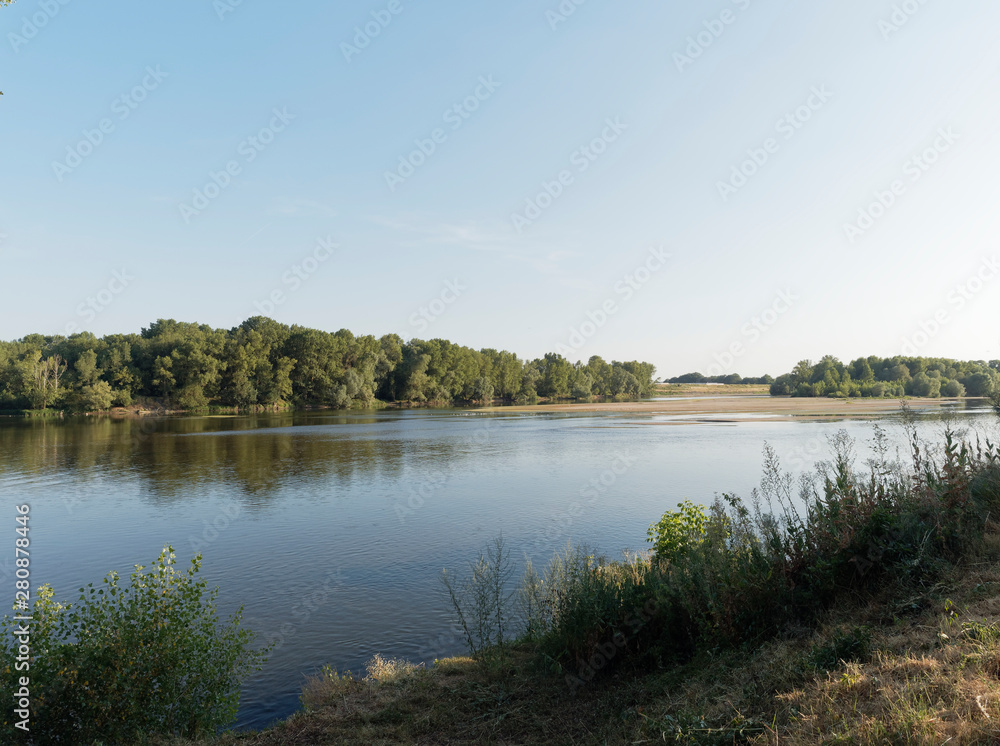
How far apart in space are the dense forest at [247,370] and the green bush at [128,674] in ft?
365

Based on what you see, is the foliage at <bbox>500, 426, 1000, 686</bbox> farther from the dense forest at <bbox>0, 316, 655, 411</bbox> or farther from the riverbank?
the dense forest at <bbox>0, 316, 655, 411</bbox>

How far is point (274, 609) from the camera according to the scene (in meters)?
13.6

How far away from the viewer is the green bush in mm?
6742

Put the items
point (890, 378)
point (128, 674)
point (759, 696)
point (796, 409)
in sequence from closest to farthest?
point (759, 696) → point (128, 674) → point (796, 409) → point (890, 378)

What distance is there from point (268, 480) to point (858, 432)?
4674 centimetres

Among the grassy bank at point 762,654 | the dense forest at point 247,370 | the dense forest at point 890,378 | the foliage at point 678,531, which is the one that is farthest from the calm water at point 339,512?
the dense forest at point 890,378

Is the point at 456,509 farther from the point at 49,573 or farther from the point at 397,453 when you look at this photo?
the point at 397,453

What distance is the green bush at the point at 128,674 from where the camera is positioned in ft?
22.1

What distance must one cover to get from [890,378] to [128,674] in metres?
152

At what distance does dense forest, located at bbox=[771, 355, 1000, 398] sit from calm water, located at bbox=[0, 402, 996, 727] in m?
88.4

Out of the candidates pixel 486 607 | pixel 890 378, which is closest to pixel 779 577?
pixel 486 607

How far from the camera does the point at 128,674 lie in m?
7.12

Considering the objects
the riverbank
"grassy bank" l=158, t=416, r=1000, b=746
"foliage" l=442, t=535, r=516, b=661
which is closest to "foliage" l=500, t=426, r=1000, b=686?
"grassy bank" l=158, t=416, r=1000, b=746

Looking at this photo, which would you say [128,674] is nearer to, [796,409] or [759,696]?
[759,696]
